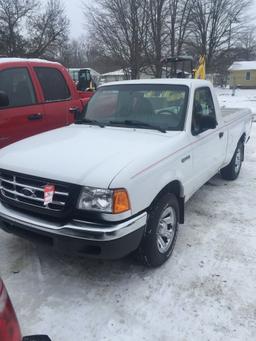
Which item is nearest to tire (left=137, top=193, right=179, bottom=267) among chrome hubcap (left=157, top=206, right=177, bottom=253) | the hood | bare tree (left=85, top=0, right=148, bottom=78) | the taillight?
chrome hubcap (left=157, top=206, right=177, bottom=253)

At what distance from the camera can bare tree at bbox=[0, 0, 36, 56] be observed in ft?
107

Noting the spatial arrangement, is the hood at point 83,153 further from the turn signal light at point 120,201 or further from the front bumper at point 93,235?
the front bumper at point 93,235

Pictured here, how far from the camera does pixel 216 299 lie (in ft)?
9.98

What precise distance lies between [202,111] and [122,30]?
64.9 feet

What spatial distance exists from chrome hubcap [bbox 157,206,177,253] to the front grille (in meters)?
0.97

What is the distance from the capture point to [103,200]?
277 centimetres

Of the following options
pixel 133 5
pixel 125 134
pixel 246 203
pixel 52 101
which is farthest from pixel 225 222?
pixel 133 5

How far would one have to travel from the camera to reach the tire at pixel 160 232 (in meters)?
3.18

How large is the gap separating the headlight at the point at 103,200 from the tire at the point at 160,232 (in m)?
0.47

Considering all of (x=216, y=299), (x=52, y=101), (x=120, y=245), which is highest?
(x=52, y=101)

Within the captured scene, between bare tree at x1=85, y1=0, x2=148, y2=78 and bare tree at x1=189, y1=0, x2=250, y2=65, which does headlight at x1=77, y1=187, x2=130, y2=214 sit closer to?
bare tree at x1=85, y1=0, x2=148, y2=78

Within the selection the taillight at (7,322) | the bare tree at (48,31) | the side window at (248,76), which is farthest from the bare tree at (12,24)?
the side window at (248,76)

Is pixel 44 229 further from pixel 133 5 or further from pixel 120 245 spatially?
pixel 133 5

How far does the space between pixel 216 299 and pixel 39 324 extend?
4.98 ft
